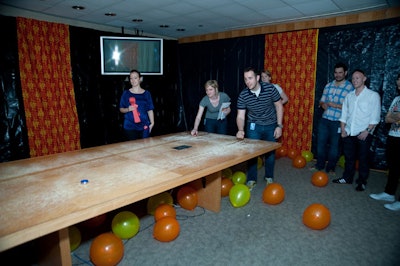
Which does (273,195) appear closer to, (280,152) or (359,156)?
(359,156)

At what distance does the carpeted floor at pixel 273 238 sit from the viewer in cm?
185

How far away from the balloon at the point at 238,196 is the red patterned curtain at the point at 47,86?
3.36m

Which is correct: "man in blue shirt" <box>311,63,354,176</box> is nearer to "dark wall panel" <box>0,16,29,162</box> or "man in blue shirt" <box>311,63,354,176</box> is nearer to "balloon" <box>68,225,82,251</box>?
"balloon" <box>68,225,82,251</box>

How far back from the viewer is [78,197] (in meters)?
1.36

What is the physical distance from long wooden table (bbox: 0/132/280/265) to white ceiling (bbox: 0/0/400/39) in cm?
214

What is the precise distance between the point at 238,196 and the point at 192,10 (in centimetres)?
290

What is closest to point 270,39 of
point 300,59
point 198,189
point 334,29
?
point 300,59

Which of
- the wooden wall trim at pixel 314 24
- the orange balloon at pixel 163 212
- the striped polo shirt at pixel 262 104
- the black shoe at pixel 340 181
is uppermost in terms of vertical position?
the wooden wall trim at pixel 314 24

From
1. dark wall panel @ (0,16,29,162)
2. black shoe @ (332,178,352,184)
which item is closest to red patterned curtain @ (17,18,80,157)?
dark wall panel @ (0,16,29,162)

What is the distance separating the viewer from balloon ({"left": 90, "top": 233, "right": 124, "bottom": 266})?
65.6 inches

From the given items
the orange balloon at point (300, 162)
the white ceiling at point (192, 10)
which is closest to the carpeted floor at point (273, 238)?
the orange balloon at point (300, 162)

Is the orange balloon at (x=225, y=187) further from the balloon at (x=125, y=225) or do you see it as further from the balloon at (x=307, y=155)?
the balloon at (x=307, y=155)

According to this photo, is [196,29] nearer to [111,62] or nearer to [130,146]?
[111,62]

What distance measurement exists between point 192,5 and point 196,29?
159 cm
